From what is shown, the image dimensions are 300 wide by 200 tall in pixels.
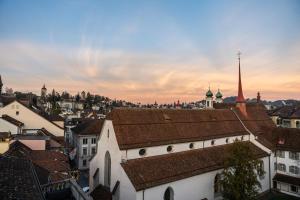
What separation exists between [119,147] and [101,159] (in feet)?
14.5

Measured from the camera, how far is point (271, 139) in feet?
120

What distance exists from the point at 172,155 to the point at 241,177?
271 inches

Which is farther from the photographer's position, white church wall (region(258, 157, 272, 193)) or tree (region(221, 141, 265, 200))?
white church wall (region(258, 157, 272, 193))

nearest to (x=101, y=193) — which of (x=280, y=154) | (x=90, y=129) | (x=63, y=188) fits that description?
(x=63, y=188)

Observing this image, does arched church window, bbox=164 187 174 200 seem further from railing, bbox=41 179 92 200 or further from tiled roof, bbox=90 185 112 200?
railing, bbox=41 179 92 200

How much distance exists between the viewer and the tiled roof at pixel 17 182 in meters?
8.11

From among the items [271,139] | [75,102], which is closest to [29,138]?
[271,139]

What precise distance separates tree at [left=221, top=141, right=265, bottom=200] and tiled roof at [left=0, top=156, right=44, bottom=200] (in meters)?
18.0

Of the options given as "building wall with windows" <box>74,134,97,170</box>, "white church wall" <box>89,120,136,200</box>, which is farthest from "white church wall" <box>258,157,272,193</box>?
"building wall with windows" <box>74,134,97,170</box>

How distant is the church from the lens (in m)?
21.3

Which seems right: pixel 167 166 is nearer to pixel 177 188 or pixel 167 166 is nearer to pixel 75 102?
pixel 177 188

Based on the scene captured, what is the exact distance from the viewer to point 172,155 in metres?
25.1

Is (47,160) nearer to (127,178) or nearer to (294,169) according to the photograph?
(127,178)

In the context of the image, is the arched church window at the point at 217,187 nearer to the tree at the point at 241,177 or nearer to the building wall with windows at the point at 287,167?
the tree at the point at 241,177
